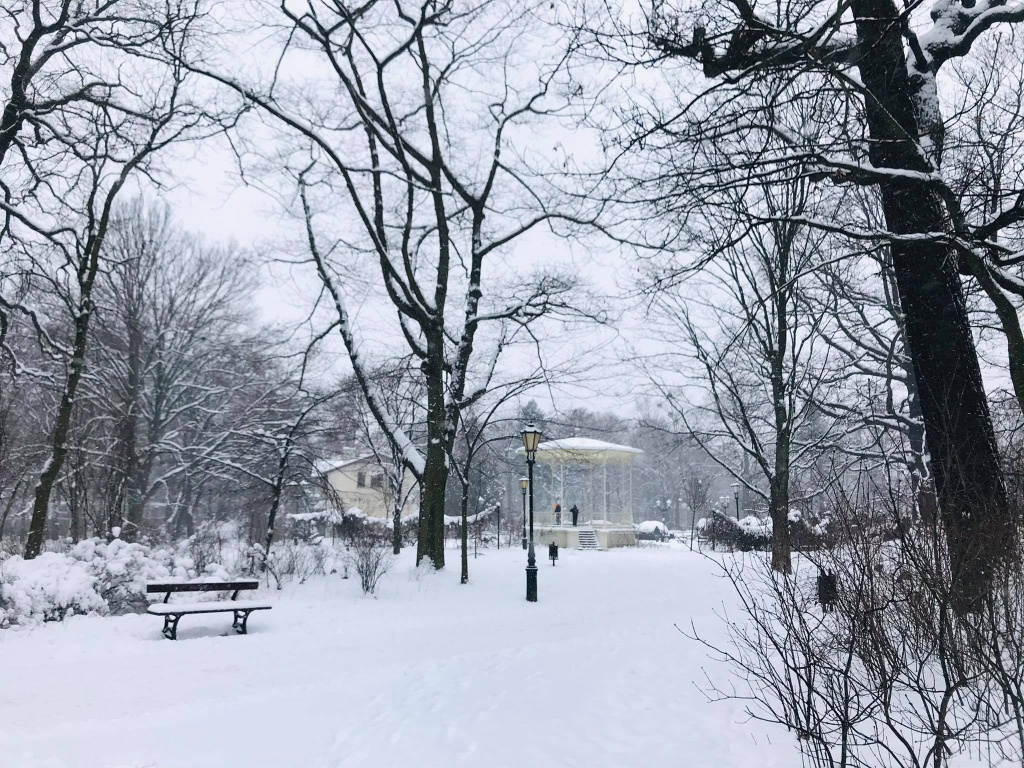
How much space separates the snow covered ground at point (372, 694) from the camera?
4.03m

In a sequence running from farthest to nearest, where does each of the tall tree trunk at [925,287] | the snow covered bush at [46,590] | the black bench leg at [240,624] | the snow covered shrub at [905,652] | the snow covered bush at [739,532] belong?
1. the snow covered bush at [739,532]
2. the black bench leg at [240,624]
3. the snow covered bush at [46,590]
4. the tall tree trunk at [925,287]
5. the snow covered shrub at [905,652]

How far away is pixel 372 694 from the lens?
17.9 ft

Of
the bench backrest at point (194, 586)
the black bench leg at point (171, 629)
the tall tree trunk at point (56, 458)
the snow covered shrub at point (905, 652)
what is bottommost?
the black bench leg at point (171, 629)

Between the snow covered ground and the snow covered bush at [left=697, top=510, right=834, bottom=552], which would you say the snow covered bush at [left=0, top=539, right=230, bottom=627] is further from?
the snow covered bush at [left=697, top=510, right=834, bottom=552]

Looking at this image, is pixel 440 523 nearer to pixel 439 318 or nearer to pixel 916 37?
Answer: pixel 439 318

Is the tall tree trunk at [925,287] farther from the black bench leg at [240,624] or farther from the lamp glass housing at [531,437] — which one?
the lamp glass housing at [531,437]

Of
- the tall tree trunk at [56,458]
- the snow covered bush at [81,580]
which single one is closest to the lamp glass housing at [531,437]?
the snow covered bush at [81,580]

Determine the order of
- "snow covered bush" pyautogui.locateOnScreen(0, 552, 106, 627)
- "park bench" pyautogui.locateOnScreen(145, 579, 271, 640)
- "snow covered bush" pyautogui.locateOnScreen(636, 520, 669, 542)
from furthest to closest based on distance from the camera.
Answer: "snow covered bush" pyautogui.locateOnScreen(636, 520, 669, 542) < "park bench" pyautogui.locateOnScreen(145, 579, 271, 640) < "snow covered bush" pyautogui.locateOnScreen(0, 552, 106, 627)

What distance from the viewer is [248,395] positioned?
24.7 metres

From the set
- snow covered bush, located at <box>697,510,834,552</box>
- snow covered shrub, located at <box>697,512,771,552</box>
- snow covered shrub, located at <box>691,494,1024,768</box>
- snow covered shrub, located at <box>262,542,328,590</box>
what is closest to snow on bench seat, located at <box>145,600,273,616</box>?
snow covered shrub, located at <box>262,542,328,590</box>

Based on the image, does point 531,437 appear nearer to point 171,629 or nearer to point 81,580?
point 171,629

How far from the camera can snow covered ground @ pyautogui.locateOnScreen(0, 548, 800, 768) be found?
4.03 m

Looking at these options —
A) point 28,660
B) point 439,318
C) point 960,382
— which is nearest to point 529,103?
point 439,318

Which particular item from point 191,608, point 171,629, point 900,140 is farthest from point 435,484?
point 900,140
